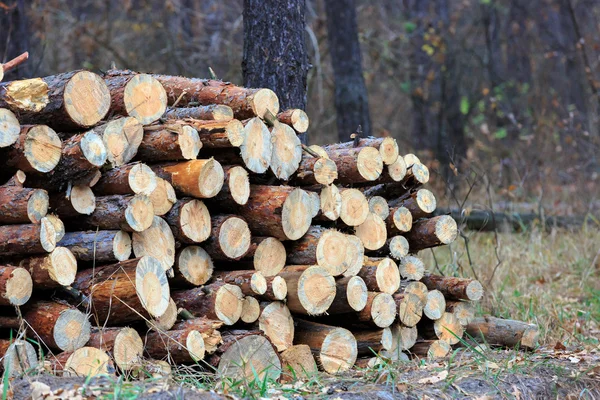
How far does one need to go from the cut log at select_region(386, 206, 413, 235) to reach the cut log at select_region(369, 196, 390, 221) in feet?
0.12

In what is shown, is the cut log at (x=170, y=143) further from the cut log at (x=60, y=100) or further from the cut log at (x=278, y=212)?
the cut log at (x=278, y=212)

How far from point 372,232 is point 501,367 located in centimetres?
124

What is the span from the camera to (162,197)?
4281 millimetres

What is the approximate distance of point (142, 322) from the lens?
4.30m

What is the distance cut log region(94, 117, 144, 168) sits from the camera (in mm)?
4180

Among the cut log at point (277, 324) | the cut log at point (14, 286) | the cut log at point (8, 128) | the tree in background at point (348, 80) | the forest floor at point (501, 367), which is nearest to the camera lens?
the forest floor at point (501, 367)

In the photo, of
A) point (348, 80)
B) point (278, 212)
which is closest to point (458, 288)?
point (278, 212)

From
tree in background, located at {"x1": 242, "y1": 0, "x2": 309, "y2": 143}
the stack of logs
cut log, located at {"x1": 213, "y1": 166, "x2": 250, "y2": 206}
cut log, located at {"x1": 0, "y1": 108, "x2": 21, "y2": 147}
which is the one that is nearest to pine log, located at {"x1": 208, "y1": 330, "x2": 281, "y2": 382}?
the stack of logs

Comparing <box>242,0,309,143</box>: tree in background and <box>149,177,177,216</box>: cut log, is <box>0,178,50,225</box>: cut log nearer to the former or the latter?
<box>149,177,177,216</box>: cut log

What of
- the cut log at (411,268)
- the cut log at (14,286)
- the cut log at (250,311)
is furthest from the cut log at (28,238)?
the cut log at (411,268)

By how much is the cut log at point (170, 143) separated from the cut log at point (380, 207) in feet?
4.59

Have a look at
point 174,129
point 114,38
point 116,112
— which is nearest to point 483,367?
point 174,129

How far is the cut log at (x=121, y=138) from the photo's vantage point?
4.18m

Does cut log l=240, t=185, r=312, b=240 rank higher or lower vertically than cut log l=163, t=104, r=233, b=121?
lower
